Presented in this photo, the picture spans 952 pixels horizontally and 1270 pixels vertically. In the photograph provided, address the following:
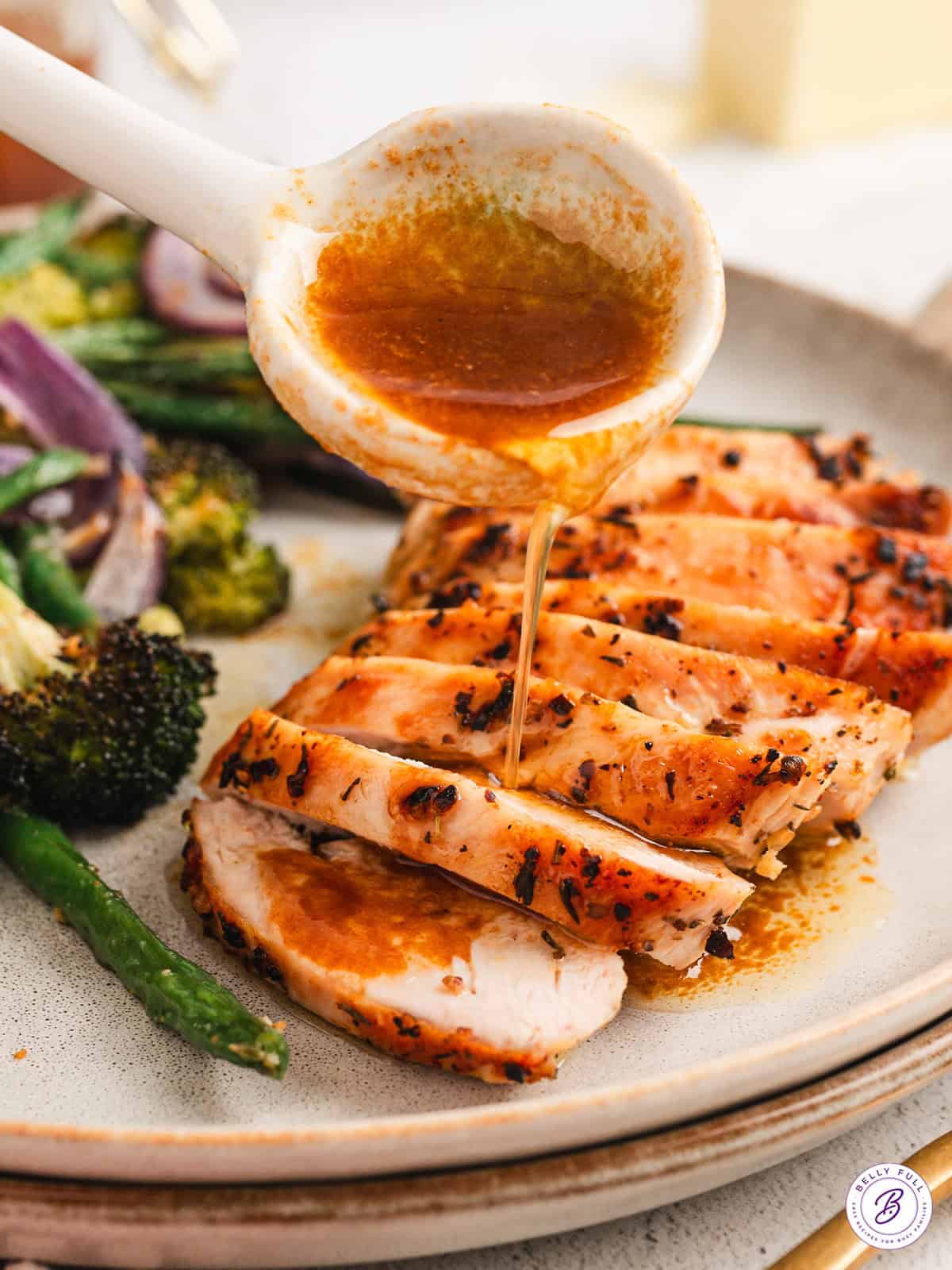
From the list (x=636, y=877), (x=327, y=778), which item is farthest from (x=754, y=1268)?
(x=327, y=778)

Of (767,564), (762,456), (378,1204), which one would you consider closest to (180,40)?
(762,456)

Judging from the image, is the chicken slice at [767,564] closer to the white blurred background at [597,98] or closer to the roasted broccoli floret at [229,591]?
the roasted broccoli floret at [229,591]

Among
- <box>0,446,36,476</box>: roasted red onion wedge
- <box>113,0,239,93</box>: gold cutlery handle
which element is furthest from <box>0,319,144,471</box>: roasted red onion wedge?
<box>113,0,239,93</box>: gold cutlery handle

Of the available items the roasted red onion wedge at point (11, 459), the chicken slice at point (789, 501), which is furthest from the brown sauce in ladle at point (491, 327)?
the roasted red onion wedge at point (11, 459)

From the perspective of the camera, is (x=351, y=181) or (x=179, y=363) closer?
(x=351, y=181)

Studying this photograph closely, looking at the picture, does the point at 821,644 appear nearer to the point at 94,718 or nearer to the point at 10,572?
the point at 94,718

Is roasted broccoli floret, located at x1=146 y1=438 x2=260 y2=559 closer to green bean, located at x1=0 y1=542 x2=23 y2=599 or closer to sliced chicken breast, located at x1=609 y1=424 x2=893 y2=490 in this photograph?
green bean, located at x1=0 y1=542 x2=23 y2=599

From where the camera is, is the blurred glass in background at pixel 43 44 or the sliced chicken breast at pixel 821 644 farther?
the blurred glass in background at pixel 43 44
